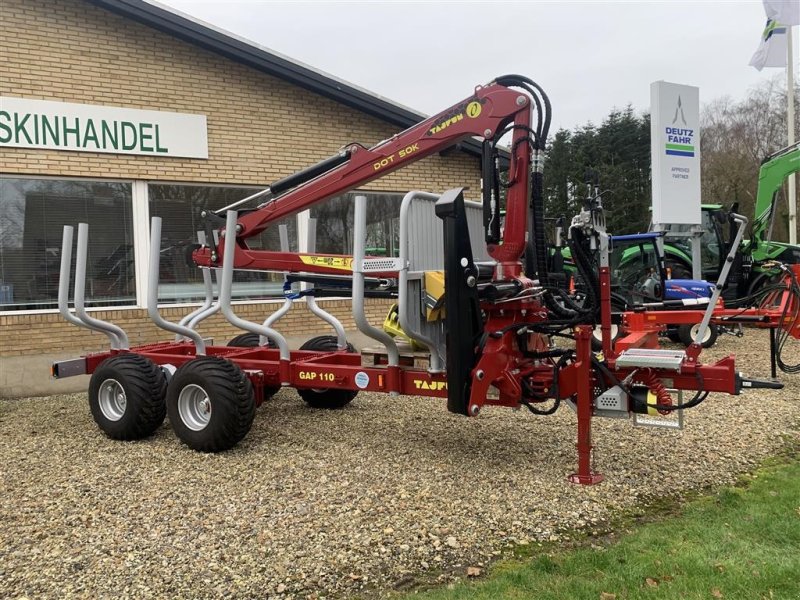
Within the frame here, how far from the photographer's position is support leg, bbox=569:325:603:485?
4.59m

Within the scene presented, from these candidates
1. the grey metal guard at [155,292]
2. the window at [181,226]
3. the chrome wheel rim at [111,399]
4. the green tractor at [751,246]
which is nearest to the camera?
the grey metal guard at [155,292]

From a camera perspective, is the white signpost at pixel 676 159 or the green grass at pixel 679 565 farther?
the white signpost at pixel 676 159

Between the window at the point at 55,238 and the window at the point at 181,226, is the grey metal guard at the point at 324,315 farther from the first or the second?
the window at the point at 55,238

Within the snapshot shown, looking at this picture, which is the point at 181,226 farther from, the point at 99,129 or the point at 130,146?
the point at 99,129

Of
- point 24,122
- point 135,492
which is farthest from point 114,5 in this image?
point 135,492

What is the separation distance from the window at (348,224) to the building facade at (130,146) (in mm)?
558

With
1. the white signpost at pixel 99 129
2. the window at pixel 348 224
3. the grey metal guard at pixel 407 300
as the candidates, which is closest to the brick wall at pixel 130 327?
the window at pixel 348 224

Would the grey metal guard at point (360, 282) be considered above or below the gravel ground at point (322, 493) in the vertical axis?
above

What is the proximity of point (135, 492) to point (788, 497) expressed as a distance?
4612mm

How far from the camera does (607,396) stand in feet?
15.4

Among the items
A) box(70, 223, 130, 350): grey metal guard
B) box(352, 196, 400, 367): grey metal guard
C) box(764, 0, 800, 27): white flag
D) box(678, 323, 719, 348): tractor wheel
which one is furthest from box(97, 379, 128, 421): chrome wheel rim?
box(764, 0, 800, 27): white flag

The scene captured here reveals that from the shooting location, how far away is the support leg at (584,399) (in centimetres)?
459

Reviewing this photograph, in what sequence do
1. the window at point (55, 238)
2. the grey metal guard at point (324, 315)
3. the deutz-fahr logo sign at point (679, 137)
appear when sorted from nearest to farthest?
1. the grey metal guard at point (324, 315)
2. the window at point (55, 238)
3. the deutz-fahr logo sign at point (679, 137)

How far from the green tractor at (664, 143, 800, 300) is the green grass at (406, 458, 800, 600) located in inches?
362
